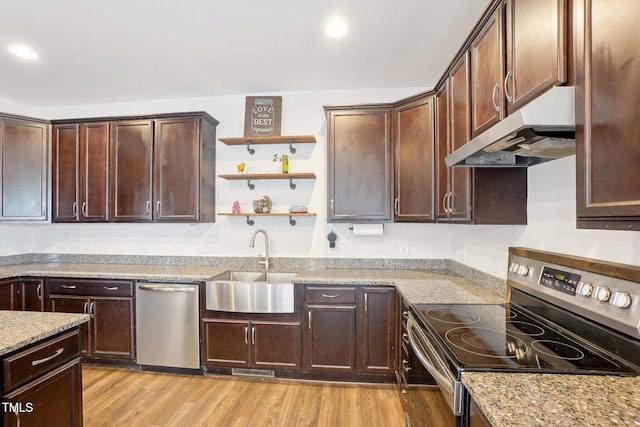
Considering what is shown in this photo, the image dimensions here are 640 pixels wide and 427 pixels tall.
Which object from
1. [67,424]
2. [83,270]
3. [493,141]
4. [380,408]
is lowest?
[380,408]

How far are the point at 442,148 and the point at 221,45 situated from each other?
1843 millimetres

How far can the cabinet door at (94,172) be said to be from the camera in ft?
10.2

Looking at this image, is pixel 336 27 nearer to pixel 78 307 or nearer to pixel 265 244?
pixel 265 244

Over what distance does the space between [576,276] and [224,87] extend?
3.09 m

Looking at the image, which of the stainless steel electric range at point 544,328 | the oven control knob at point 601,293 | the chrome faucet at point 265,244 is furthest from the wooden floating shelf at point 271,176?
the oven control knob at point 601,293

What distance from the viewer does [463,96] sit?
188 cm

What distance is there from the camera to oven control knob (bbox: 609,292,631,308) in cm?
107

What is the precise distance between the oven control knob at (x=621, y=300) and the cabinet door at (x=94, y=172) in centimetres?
377

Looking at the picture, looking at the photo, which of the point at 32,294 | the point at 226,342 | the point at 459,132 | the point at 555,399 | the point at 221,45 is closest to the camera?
the point at 555,399

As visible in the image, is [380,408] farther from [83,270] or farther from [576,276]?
[83,270]

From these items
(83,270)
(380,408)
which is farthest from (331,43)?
(83,270)

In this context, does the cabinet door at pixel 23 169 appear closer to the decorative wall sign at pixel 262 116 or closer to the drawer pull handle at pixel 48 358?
the decorative wall sign at pixel 262 116

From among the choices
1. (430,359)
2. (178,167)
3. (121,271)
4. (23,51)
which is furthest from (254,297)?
(23,51)

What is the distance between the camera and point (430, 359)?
4.53 feet
